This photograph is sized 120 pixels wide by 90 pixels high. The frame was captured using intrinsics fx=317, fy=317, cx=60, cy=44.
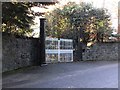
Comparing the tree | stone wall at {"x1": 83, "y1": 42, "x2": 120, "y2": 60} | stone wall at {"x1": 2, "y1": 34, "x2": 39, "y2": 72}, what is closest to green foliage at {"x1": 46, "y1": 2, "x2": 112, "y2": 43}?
the tree

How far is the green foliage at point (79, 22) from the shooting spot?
19703 millimetres

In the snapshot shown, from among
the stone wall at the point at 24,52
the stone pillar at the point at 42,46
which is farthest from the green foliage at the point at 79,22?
the stone pillar at the point at 42,46

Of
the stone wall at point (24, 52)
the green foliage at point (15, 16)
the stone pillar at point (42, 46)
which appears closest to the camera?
the green foliage at point (15, 16)

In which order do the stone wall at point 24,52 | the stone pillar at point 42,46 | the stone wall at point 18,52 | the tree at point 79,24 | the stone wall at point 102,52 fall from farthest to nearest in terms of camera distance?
the stone wall at point 102,52 → the tree at point 79,24 → the stone pillar at point 42,46 → the stone wall at point 24,52 → the stone wall at point 18,52

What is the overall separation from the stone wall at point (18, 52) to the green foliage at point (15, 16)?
0.45 meters

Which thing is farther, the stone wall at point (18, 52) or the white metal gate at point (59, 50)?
the white metal gate at point (59, 50)

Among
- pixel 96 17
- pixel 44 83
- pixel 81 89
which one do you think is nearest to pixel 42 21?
pixel 96 17

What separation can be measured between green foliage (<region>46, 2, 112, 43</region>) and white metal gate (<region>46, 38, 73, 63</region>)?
96cm

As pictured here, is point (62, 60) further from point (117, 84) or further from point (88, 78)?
point (117, 84)

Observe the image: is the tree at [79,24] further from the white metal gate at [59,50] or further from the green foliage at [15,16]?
the green foliage at [15,16]

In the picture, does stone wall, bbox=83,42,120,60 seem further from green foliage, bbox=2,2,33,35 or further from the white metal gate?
green foliage, bbox=2,2,33,35

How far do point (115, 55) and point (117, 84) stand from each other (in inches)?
452

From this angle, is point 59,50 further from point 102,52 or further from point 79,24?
point 102,52

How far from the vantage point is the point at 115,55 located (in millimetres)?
20703
